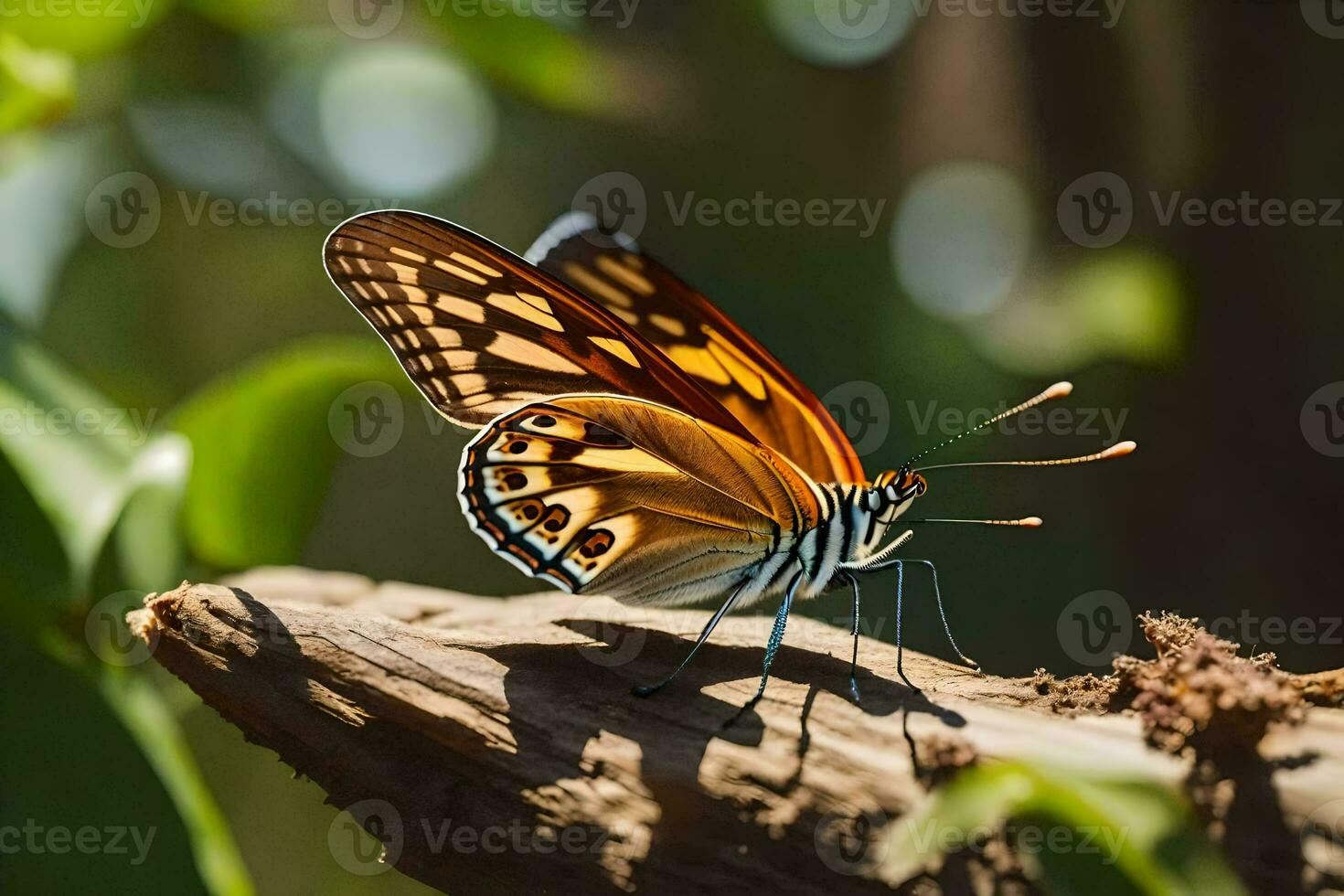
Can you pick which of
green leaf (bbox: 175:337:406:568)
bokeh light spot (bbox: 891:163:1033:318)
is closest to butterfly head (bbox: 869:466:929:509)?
green leaf (bbox: 175:337:406:568)

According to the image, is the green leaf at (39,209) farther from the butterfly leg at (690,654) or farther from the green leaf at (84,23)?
the butterfly leg at (690,654)

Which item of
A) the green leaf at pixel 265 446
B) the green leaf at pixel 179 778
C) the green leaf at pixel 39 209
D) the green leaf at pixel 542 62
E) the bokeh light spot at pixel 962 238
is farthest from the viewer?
the bokeh light spot at pixel 962 238

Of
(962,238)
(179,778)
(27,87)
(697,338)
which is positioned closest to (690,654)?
(697,338)

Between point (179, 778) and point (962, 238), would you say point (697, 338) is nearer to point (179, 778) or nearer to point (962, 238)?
point (179, 778)

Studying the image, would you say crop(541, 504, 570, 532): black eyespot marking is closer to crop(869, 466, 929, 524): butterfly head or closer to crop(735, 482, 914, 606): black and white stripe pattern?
crop(735, 482, 914, 606): black and white stripe pattern

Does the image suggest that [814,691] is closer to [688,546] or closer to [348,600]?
[688,546]

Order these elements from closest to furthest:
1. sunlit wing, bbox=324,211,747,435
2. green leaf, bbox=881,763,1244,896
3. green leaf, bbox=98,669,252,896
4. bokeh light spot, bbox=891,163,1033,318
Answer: green leaf, bbox=881,763,1244,896
sunlit wing, bbox=324,211,747,435
green leaf, bbox=98,669,252,896
bokeh light spot, bbox=891,163,1033,318

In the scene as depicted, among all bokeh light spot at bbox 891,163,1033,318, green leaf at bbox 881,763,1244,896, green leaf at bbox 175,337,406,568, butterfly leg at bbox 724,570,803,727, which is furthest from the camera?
bokeh light spot at bbox 891,163,1033,318

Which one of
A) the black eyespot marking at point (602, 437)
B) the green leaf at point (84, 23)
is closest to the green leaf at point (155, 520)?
the black eyespot marking at point (602, 437)
